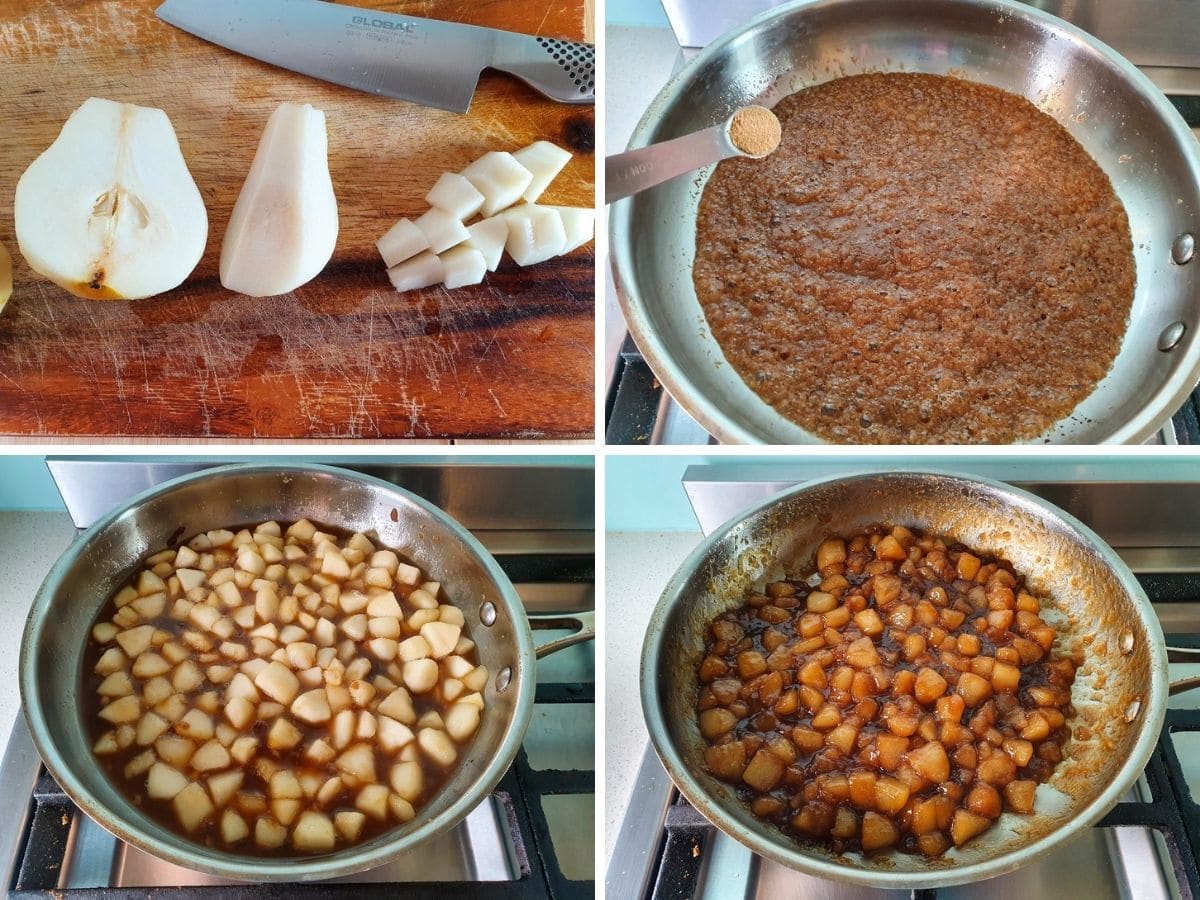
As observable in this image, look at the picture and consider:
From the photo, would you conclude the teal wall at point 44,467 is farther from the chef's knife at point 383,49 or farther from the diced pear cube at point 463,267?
the chef's knife at point 383,49

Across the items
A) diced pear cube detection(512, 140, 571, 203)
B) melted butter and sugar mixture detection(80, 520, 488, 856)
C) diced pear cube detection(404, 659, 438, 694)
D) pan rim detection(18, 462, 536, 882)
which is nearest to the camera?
pan rim detection(18, 462, 536, 882)

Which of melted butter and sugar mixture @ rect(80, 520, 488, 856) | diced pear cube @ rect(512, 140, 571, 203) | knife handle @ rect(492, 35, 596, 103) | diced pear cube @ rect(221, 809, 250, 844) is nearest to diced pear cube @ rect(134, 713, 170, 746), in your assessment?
melted butter and sugar mixture @ rect(80, 520, 488, 856)

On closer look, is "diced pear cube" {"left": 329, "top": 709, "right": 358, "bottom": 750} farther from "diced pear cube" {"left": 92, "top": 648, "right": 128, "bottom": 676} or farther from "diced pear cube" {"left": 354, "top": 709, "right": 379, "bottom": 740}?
"diced pear cube" {"left": 92, "top": 648, "right": 128, "bottom": 676}

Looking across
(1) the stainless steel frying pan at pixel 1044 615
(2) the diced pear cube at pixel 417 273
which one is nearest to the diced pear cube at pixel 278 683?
(1) the stainless steel frying pan at pixel 1044 615

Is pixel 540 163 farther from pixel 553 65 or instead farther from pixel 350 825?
pixel 350 825

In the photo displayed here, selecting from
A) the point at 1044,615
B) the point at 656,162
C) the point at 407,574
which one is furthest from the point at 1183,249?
the point at 407,574

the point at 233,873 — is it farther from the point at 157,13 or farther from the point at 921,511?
the point at 157,13
